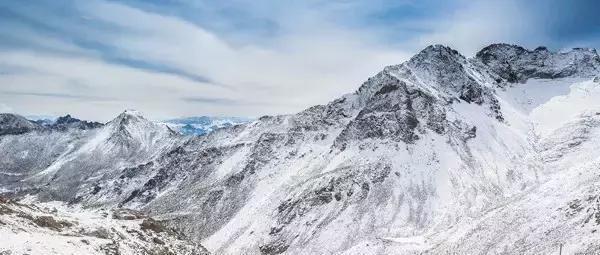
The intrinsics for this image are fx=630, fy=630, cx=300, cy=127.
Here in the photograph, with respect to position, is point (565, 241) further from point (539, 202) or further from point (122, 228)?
point (122, 228)

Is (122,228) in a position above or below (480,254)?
above

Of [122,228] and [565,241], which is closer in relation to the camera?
[122,228]

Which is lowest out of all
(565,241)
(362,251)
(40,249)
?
(362,251)

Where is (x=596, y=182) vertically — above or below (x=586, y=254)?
above

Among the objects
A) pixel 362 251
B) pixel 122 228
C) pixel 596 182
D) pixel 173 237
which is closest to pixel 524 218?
pixel 596 182

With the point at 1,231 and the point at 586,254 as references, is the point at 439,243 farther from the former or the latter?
the point at 1,231

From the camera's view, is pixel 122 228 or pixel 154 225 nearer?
pixel 122 228

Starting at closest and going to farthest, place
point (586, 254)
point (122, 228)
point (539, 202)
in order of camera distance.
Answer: point (122, 228), point (586, 254), point (539, 202)

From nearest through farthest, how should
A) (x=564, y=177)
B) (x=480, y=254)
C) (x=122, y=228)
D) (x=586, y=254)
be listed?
1. (x=122, y=228)
2. (x=586, y=254)
3. (x=480, y=254)
4. (x=564, y=177)

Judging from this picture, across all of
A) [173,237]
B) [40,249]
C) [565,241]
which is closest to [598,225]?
[565,241]

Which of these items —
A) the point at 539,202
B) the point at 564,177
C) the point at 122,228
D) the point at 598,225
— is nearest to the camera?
the point at 122,228
